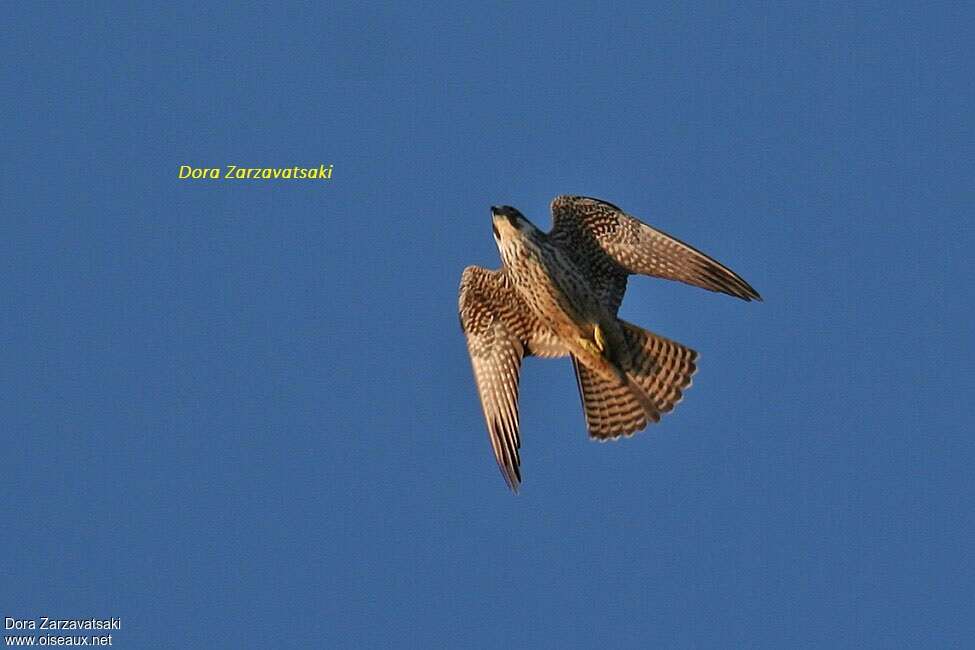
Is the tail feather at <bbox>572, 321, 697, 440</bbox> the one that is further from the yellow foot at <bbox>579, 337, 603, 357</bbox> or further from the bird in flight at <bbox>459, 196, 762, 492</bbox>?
the yellow foot at <bbox>579, 337, 603, 357</bbox>

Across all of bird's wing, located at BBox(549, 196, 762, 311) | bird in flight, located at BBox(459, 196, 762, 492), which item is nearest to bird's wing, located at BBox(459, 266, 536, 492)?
bird in flight, located at BBox(459, 196, 762, 492)

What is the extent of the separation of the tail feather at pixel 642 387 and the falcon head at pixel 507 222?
126cm

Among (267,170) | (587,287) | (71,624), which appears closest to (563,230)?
(587,287)

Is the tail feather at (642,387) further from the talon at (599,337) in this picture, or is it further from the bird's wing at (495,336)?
the bird's wing at (495,336)

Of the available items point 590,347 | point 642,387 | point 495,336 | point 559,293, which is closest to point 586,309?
point 559,293

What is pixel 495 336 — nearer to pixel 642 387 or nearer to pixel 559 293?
pixel 559 293

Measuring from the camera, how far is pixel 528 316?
14.5 metres

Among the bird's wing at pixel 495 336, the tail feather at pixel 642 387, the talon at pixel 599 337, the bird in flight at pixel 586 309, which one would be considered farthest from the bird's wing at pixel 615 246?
the bird's wing at pixel 495 336

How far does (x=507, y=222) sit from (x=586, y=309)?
1039mm

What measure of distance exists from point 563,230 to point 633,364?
1365 mm

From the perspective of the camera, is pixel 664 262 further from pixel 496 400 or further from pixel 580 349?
pixel 496 400

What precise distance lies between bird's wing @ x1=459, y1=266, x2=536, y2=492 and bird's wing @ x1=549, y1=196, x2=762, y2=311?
0.74m

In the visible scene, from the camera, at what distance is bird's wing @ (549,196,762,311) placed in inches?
546

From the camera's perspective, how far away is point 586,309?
13969mm
